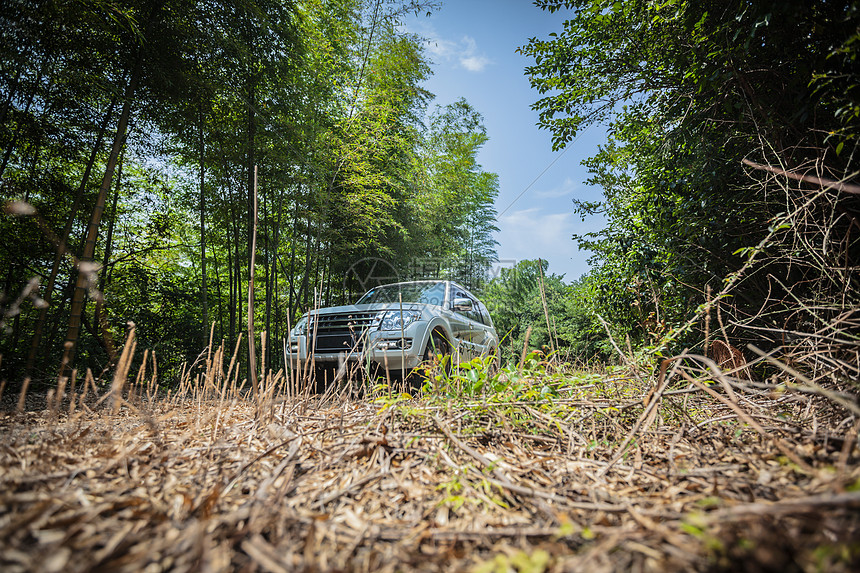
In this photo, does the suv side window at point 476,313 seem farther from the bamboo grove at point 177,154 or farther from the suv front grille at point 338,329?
the bamboo grove at point 177,154

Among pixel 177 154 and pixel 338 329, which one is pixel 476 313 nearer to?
pixel 338 329

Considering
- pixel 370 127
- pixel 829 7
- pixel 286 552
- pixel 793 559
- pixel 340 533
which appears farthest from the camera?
pixel 370 127

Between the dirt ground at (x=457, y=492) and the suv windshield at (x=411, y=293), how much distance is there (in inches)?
122

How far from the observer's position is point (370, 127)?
6.41 metres

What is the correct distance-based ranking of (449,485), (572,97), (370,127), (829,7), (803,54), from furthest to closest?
(370,127) < (572,97) < (803,54) < (829,7) < (449,485)

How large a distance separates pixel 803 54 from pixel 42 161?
7.79m

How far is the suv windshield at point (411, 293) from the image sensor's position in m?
4.79

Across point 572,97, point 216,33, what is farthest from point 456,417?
point 216,33

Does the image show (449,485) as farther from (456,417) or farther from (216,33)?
(216,33)

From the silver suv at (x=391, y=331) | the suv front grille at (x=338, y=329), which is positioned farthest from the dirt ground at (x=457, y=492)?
the suv front grille at (x=338, y=329)

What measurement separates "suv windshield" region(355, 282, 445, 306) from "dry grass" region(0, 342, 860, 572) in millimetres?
3093

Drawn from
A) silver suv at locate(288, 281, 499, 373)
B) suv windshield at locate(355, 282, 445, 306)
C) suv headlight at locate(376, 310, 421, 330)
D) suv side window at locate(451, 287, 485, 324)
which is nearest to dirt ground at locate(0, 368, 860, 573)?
silver suv at locate(288, 281, 499, 373)

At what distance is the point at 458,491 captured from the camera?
1035mm

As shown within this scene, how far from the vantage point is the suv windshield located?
4.79 m
